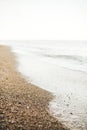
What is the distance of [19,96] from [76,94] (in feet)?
14.1

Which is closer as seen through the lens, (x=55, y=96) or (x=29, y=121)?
(x=29, y=121)

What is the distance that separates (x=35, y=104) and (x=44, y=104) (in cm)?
67

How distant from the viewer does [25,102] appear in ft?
37.7

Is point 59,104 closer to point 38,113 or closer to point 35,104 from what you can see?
point 35,104

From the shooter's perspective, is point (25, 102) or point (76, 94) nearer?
point (25, 102)

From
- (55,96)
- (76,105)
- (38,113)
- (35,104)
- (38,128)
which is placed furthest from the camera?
(55,96)

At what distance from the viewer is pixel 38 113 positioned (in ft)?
32.9

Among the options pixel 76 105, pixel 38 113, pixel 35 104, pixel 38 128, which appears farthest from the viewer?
pixel 76 105

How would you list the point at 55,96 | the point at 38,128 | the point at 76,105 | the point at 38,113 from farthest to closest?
the point at 55,96, the point at 76,105, the point at 38,113, the point at 38,128

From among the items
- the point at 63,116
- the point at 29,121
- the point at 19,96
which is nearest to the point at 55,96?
the point at 19,96

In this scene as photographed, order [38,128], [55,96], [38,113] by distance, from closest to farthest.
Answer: [38,128] → [38,113] → [55,96]

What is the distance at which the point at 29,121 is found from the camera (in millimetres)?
8875

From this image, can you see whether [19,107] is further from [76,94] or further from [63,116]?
[76,94]

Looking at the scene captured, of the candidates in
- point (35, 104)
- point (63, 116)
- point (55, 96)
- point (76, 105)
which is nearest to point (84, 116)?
point (63, 116)
